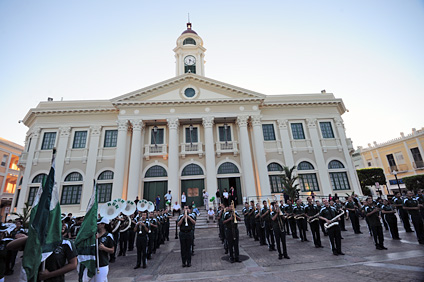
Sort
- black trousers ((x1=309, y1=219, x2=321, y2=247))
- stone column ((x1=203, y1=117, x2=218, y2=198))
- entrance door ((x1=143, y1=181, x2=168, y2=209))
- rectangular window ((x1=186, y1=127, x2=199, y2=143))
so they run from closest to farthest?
1. black trousers ((x1=309, y1=219, x2=321, y2=247))
2. stone column ((x1=203, y1=117, x2=218, y2=198))
3. entrance door ((x1=143, y1=181, x2=168, y2=209))
4. rectangular window ((x1=186, y1=127, x2=199, y2=143))

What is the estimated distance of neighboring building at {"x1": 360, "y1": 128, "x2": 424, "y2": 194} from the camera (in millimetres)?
31567

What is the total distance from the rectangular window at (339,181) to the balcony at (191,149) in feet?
46.7

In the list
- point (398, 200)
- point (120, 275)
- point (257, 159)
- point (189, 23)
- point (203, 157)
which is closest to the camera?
point (120, 275)

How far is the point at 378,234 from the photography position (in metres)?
7.63

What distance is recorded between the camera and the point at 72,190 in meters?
20.8

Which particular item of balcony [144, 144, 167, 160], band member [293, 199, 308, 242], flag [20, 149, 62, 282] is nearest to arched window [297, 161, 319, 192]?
band member [293, 199, 308, 242]

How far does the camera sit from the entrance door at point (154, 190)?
827 inches

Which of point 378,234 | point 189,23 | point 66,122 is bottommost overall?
point 378,234

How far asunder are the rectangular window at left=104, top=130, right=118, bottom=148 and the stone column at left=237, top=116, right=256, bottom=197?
44.0 ft

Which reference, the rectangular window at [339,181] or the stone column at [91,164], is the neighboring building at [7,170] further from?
the rectangular window at [339,181]

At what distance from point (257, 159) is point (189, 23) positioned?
26.5m

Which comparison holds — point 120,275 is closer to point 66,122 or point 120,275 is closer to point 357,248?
point 357,248

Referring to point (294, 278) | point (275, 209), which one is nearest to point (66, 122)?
point (275, 209)

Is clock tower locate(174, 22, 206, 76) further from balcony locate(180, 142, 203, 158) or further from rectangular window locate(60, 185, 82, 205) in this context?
rectangular window locate(60, 185, 82, 205)
